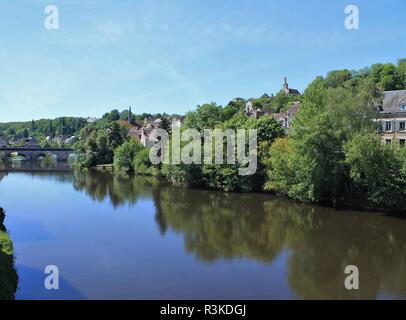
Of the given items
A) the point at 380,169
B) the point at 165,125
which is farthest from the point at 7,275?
the point at 165,125

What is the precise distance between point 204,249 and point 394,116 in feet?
95.6

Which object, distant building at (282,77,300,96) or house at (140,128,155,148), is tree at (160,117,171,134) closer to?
house at (140,128,155,148)

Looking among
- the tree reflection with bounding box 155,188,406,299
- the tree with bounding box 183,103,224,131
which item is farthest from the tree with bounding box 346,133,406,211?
the tree with bounding box 183,103,224,131

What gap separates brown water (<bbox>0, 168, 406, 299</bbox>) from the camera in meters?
17.0

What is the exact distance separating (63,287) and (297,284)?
380 inches

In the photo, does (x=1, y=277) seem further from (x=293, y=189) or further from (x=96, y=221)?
(x=293, y=189)

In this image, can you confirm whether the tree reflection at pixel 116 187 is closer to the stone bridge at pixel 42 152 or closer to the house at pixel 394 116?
the house at pixel 394 116

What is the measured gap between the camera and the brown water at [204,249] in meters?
17.0

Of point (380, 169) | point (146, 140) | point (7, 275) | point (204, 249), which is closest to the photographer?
point (7, 275)

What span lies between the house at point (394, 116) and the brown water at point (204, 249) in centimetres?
1487

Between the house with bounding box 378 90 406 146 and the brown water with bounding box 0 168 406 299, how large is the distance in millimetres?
14869

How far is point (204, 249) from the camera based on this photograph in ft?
76.1

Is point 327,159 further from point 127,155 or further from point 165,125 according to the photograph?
point 127,155
